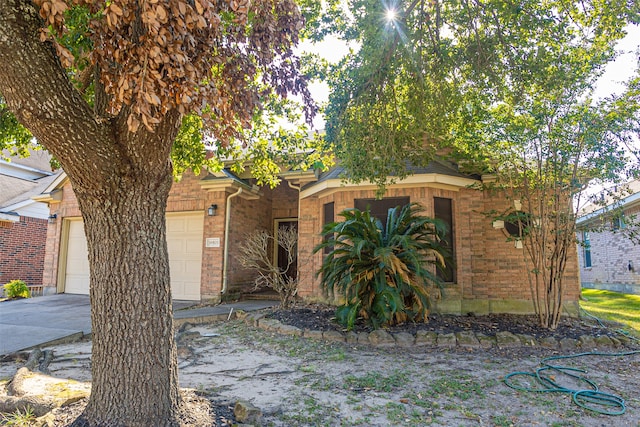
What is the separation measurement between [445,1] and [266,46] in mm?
2823

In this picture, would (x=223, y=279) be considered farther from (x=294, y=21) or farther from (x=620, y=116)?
(x=620, y=116)

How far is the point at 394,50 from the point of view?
5254 millimetres

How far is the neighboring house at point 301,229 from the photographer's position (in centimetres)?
775

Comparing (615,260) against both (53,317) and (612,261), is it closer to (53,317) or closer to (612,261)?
(612,261)

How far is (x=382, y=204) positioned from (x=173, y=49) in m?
6.13

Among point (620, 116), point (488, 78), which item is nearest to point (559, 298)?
point (620, 116)

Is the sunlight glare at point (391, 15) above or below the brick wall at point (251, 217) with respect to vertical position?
above

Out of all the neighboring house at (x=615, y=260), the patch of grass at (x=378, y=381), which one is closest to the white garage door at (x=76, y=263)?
the patch of grass at (x=378, y=381)

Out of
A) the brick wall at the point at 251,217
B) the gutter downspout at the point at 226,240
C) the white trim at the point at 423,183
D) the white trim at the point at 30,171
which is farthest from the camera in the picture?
the white trim at the point at 30,171

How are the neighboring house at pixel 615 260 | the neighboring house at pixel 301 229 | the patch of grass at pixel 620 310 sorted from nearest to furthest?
1. the patch of grass at pixel 620 310
2. the neighboring house at pixel 301 229
3. the neighboring house at pixel 615 260

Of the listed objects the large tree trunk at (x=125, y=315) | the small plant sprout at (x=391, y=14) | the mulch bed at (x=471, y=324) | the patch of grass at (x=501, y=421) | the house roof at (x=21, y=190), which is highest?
the small plant sprout at (x=391, y=14)

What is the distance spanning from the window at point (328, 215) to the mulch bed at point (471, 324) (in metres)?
1.51

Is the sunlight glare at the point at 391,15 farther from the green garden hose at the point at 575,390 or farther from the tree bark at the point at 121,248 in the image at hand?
the green garden hose at the point at 575,390

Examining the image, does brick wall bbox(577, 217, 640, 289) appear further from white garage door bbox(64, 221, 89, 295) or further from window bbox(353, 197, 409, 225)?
white garage door bbox(64, 221, 89, 295)
